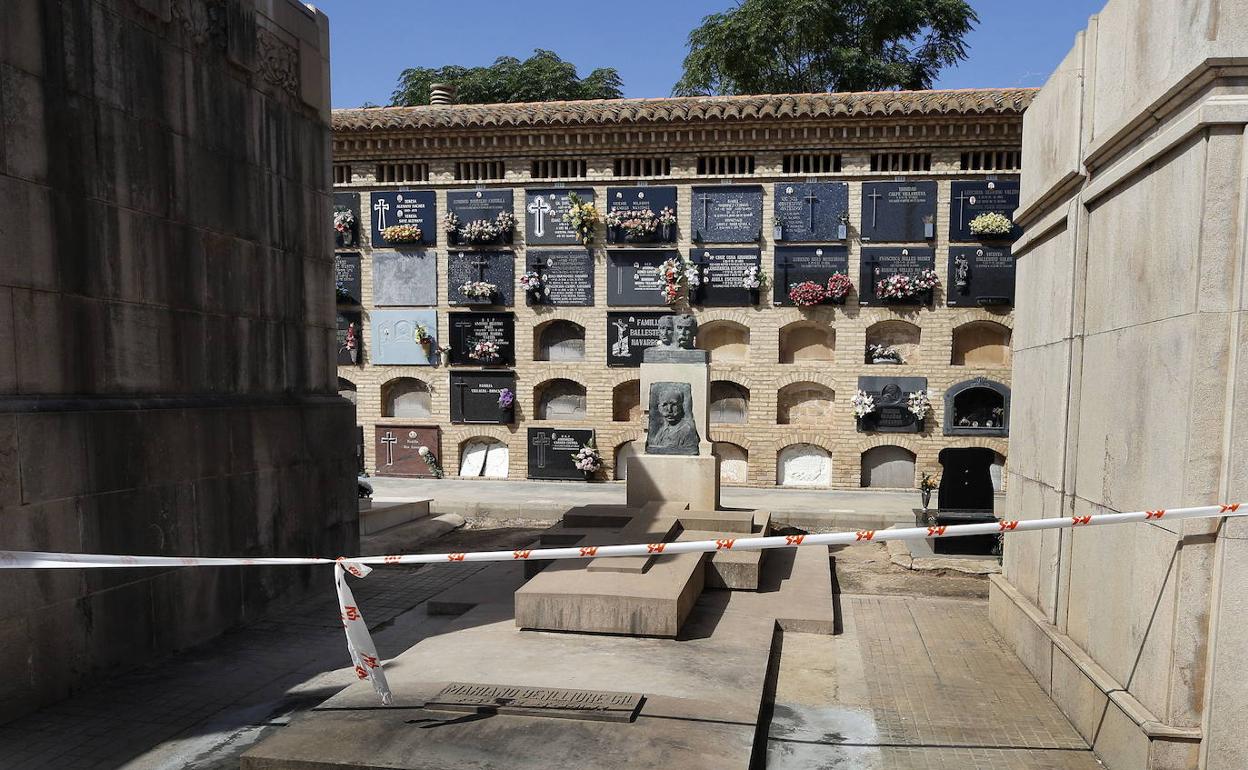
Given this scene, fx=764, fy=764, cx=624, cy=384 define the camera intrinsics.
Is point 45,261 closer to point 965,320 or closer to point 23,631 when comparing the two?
point 23,631

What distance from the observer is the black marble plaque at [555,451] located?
57.4 ft

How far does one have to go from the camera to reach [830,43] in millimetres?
24266

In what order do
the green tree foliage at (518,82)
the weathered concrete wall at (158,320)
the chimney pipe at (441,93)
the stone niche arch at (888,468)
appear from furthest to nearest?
the green tree foliage at (518,82) < the chimney pipe at (441,93) < the stone niche arch at (888,468) < the weathered concrete wall at (158,320)

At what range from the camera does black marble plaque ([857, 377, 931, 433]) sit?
16.2 meters

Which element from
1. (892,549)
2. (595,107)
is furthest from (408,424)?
(892,549)

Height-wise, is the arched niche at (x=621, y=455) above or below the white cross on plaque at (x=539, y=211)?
below

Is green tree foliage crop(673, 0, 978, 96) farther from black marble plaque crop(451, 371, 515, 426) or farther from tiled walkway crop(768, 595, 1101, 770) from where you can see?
tiled walkway crop(768, 595, 1101, 770)

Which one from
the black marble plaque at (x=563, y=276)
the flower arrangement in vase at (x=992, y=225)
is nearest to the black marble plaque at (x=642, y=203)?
the black marble plaque at (x=563, y=276)

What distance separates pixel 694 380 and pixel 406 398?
32.5 feet

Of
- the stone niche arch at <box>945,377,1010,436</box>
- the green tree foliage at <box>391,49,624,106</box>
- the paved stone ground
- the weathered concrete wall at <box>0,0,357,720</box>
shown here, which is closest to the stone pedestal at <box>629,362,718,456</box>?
the paved stone ground

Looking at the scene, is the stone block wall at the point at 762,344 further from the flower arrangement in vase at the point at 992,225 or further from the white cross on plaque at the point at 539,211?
the flower arrangement in vase at the point at 992,225

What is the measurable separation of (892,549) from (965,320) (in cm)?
775

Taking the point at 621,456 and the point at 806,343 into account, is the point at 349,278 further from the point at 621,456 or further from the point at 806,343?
the point at 806,343

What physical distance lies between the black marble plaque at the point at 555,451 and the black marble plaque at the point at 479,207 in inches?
179
